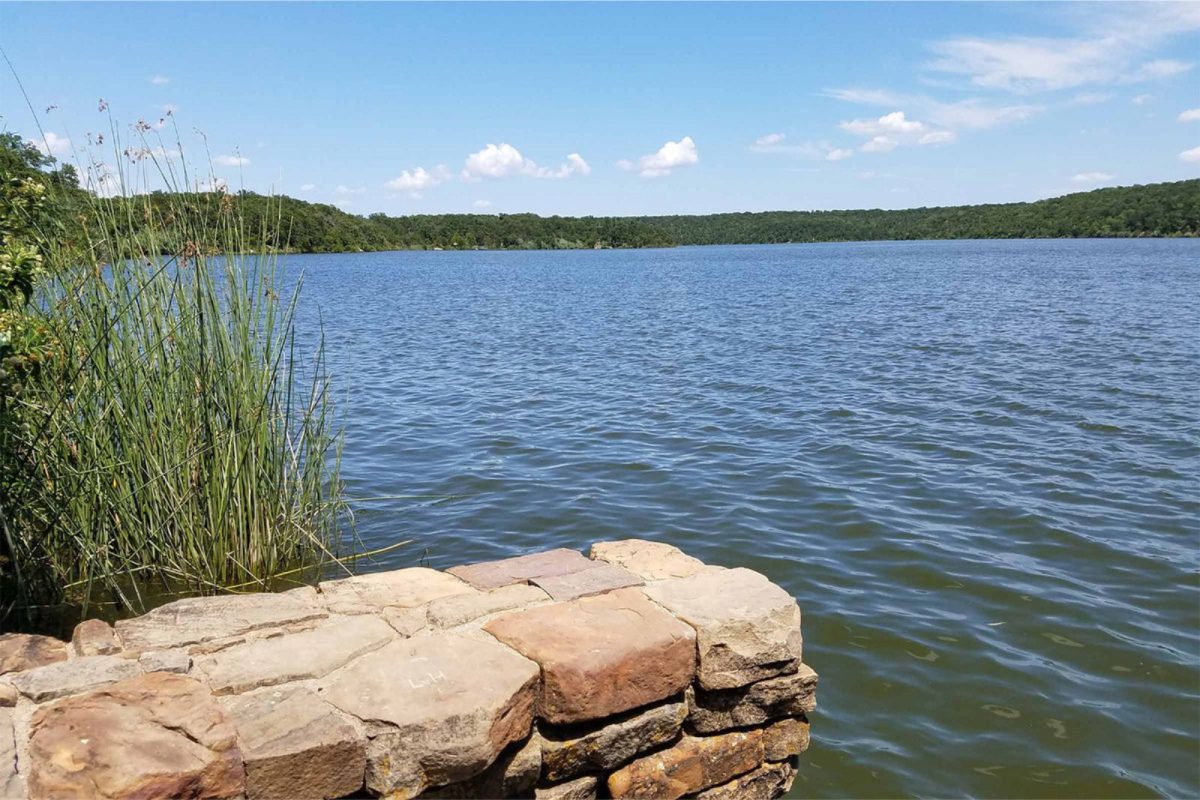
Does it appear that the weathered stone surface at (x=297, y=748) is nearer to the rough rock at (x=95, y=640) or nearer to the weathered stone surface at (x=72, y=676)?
the weathered stone surface at (x=72, y=676)

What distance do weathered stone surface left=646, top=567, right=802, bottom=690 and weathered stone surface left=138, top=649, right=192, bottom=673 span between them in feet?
5.73

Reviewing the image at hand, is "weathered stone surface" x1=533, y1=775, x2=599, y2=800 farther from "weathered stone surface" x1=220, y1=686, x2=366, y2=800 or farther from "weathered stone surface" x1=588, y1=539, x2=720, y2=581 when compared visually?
"weathered stone surface" x1=588, y1=539, x2=720, y2=581

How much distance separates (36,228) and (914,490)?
623cm

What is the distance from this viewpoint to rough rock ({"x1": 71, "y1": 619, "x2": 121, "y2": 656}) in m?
3.03

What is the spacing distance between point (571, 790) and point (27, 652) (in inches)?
75.9

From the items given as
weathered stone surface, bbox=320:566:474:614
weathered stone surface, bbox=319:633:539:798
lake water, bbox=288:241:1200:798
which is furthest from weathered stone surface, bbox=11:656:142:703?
lake water, bbox=288:241:1200:798

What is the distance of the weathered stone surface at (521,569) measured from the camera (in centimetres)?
382

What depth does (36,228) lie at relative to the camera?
4523 mm

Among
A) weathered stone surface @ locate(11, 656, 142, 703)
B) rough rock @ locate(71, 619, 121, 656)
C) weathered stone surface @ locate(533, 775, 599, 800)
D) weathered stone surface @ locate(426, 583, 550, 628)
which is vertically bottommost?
weathered stone surface @ locate(533, 775, 599, 800)

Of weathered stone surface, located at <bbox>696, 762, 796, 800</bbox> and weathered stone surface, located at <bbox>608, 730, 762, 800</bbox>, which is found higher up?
weathered stone surface, located at <bbox>608, 730, 762, 800</bbox>

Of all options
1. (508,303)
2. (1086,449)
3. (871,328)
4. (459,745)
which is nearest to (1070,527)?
(1086,449)

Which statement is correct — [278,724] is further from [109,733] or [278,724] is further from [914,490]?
[914,490]

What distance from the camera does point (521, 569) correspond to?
397 cm

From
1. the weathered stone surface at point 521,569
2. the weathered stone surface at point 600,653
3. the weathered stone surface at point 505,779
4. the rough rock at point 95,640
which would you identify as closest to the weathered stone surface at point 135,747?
the rough rock at point 95,640
